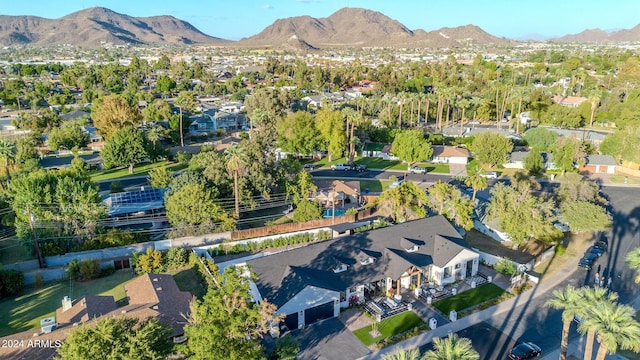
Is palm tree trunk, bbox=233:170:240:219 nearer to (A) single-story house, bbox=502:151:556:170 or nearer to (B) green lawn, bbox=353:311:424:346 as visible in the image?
(B) green lawn, bbox=353:311:424:346

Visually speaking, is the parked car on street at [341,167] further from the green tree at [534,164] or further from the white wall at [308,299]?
the white wall at [308,299]

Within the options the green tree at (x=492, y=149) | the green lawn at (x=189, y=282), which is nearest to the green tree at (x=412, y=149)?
the green tree at (x=492, y=149)

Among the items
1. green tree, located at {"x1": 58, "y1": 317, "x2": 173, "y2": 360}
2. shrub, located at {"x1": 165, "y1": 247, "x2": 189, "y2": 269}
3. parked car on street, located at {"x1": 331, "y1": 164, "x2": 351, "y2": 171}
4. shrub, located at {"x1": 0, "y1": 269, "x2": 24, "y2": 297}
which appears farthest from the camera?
parked car on street, located at {"x1": 331, "y1": 164, "x2": 351, "y2": 171}

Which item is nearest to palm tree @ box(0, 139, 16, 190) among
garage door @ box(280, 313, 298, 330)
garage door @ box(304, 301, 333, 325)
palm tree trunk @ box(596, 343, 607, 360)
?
garage door @ box(280, 313, 298, 330)

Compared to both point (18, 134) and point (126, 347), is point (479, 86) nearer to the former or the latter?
point (18, 134)

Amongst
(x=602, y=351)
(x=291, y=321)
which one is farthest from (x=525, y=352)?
(x=291, y=321)

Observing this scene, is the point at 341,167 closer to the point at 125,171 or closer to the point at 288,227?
the point at 288,227
